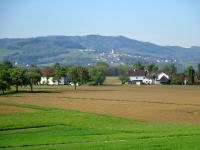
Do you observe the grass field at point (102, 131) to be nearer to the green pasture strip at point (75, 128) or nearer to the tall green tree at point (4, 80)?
the green pasture strip at point (75, 128)

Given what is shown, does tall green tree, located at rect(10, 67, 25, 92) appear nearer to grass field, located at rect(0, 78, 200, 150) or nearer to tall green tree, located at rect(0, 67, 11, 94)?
tall green tree, located at rect(0, 67, 11, 94)

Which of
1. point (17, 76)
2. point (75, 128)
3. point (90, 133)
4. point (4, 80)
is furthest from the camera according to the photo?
point (17, 76)

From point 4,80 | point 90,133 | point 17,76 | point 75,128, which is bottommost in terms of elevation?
point 75,128

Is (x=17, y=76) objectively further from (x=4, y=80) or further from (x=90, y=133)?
(x=90, y=133)

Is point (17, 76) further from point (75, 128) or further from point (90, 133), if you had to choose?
point (90, 133)

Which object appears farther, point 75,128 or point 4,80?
point 4,80

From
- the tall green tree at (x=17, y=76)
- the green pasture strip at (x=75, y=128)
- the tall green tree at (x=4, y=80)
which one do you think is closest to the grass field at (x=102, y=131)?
the green pasture strip at (x=75, y=128)

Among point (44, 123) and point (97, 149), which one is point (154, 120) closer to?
point (44, 123)

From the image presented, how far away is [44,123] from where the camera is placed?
5003cm

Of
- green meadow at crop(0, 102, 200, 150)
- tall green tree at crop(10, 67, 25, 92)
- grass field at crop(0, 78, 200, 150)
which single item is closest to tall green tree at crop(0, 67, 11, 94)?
tall green tree at crop(10, 67, 25, 92)

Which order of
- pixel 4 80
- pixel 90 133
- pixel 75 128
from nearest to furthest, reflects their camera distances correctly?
pixel 90 133 → pixel 75 128 → pixel 4 80

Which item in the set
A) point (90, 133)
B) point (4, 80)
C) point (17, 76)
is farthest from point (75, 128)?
point (17, 76)

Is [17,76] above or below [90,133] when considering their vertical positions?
above

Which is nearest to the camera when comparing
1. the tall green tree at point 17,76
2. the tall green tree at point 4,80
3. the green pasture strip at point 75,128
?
the green pasture strip at point 75,128
